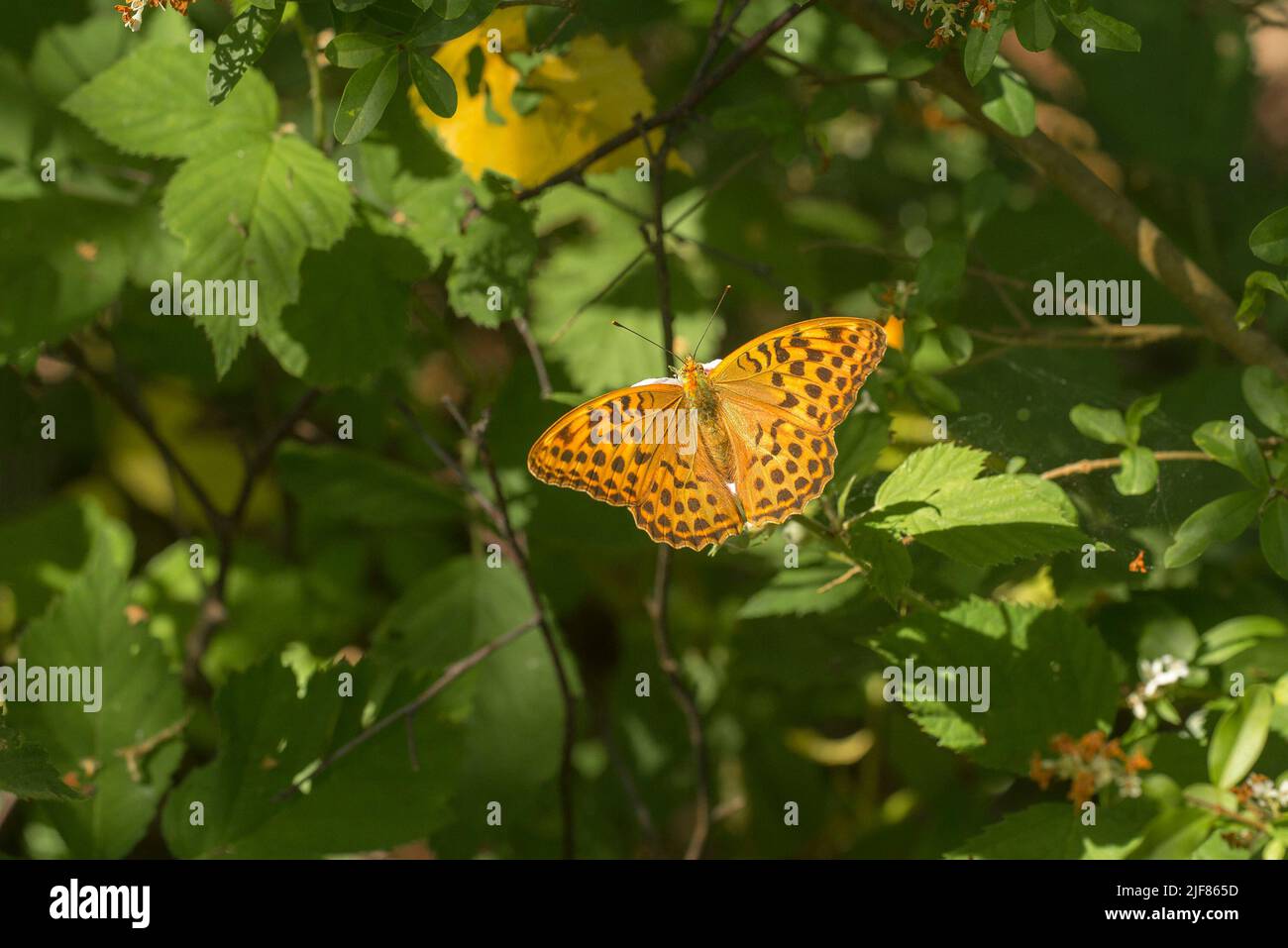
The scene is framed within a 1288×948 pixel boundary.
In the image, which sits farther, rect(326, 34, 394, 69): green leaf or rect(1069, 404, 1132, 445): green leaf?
rect(1069, 404, 1132, 445): green leaf

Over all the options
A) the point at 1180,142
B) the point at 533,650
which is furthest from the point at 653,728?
the point at 1180,142

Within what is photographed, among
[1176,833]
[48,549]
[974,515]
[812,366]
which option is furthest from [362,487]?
[1176,833]

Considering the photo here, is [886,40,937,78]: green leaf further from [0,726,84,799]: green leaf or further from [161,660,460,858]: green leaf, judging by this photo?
[0,726,84,799]: green leaf

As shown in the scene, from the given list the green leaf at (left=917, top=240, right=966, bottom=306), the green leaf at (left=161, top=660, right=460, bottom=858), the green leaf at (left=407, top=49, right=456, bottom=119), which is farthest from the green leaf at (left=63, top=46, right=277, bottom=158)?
the green leaf at (left=917, top=240, right=966, bottom=306)

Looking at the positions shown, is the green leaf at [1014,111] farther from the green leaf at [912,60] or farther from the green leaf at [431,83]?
the green leaf at [431,83]

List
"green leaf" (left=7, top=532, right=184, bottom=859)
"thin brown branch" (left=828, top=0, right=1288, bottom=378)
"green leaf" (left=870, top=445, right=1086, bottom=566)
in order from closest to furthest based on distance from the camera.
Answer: "green leaf" (left=870, top=445, right=1086, bottom=566)
"thin brown branch" (left=828, top=0, right=1288, bottom=378)
"green leaf" (left=7, top=532, right=184, bottom=859)

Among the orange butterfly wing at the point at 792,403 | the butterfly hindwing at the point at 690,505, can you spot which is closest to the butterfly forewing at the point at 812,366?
the orange butterfly wing at the point at 792,403

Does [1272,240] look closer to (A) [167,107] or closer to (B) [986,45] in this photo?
(B) [986,45]

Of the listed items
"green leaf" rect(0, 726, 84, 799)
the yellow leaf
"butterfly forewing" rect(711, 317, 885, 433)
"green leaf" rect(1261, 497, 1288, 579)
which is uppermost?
the yellow leaf
